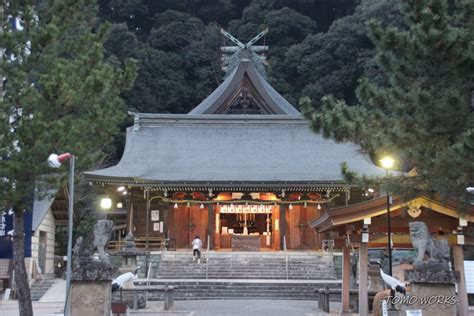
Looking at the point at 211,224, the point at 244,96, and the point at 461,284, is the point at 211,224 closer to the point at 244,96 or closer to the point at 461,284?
the point at 244,96

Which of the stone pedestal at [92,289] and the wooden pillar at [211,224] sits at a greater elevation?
A: the wooden pillar at [211,224]

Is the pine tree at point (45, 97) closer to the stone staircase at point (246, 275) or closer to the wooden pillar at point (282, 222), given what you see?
the stone staircase at point (246, 275)

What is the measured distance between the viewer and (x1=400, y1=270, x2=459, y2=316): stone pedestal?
8.59 metres

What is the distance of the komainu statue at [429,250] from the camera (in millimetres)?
8731

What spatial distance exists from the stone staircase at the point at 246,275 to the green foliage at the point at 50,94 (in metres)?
7.38

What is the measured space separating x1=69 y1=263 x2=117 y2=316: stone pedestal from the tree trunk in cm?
247

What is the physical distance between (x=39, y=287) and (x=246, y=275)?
23.5 ft

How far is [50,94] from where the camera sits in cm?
1198

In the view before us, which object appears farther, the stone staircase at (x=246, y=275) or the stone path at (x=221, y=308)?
the stone staircase at (x=246, y=275)

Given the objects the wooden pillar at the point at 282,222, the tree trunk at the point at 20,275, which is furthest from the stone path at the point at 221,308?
the wooden pillar at the point at 282,222

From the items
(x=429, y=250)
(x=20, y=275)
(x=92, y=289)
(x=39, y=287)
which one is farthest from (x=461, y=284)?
(x=39, y=287)

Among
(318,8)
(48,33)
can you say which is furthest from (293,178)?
(318,8)

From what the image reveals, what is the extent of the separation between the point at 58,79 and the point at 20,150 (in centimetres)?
165

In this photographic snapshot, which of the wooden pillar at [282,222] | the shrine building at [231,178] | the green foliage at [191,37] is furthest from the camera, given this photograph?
the green foliage at [191,37]
